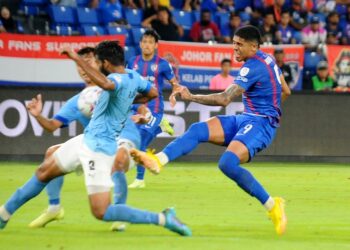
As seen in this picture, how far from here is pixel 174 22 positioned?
22125 millimetres

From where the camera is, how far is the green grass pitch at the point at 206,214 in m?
9.03

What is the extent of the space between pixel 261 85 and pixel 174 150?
3.87 ft

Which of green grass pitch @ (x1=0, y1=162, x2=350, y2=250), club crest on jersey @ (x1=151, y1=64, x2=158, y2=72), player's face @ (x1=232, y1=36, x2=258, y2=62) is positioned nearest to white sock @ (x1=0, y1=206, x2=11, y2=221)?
green grass pitch @ (x1=0, y1=162, x2=350, y2=250)

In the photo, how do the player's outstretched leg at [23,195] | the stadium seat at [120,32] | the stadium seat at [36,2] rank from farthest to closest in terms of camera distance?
the stadium seat at [120,32]
the stadium seat at [36,2]
the player's outstretched leg at [23,195]

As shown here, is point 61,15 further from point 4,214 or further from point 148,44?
point 4,214

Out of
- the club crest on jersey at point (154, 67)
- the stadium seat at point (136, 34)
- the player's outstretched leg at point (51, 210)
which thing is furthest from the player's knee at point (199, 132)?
the stadium seat at point (136, 34)

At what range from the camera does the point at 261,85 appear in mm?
10375

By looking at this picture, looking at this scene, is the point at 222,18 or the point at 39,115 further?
the point at 222,18

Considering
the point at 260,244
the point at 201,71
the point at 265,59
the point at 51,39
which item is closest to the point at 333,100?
the point at 201,71

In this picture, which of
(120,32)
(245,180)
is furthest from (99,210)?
(120,32)

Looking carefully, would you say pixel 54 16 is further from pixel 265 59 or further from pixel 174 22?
pixel 265 59

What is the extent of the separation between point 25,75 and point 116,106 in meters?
10.3

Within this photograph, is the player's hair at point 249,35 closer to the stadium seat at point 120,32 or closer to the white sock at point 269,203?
the white sock at point 269,203

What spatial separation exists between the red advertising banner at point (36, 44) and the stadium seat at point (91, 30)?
2.08 m
